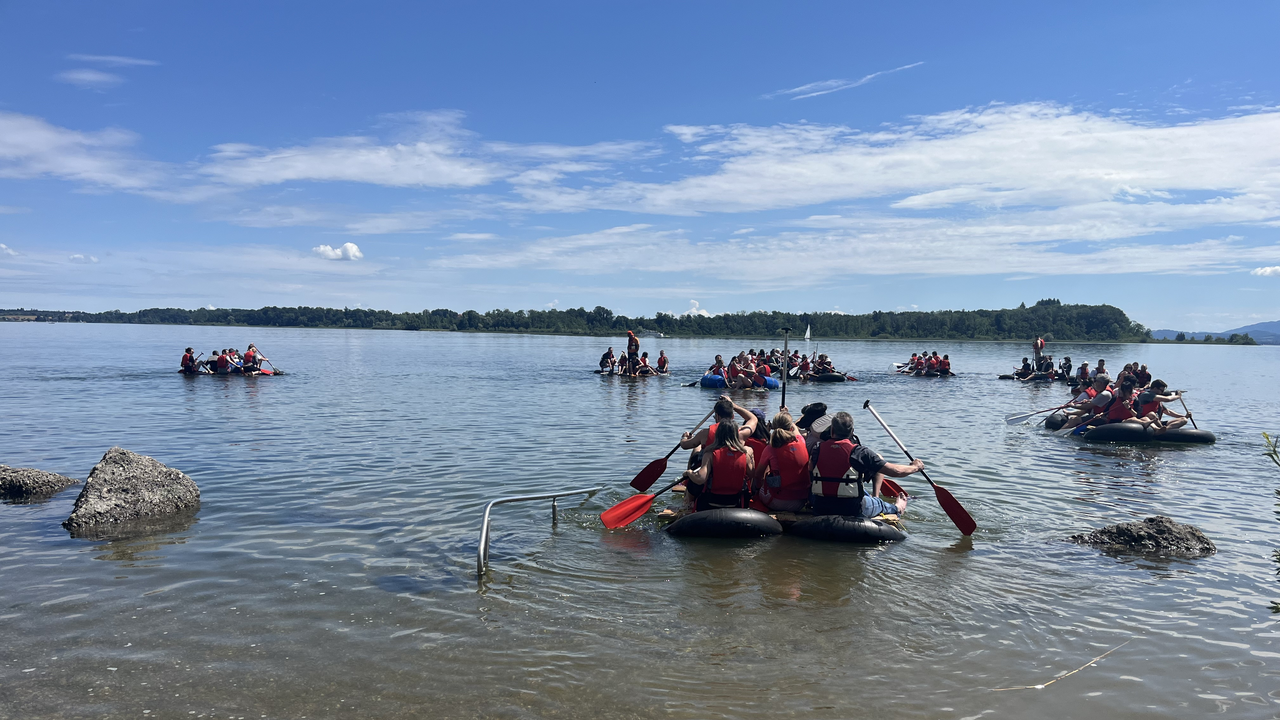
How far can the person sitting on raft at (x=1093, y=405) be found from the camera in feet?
59.4

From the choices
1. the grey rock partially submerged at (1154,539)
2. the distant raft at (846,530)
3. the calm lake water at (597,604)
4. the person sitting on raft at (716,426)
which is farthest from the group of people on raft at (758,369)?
the grey rock partially submerged at (1154,539)

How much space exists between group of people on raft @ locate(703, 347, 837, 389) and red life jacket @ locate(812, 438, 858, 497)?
68.4 ft

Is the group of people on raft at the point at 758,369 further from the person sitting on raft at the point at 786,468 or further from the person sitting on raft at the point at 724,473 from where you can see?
the person sitting on raft at the point at 724,473

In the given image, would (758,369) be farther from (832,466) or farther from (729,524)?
(729,524)

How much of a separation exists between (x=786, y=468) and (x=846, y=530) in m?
1.04

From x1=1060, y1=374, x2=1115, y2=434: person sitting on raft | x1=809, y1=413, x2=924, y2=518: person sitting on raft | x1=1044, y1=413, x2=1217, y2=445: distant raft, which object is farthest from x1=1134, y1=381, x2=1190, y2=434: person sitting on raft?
x1=809, y1=413, x2=924, y2=518: person sitting on raft

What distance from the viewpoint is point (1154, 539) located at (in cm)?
869

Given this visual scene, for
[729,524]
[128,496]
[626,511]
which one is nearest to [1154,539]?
[729,524]

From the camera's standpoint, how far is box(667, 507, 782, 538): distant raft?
349 inches

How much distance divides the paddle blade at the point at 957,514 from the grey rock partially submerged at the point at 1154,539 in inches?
47.7

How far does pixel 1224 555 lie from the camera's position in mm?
8539

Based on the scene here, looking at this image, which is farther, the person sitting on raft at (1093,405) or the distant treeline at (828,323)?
the distant treeline at (828,323)

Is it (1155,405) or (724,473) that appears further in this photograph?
(1155,405)

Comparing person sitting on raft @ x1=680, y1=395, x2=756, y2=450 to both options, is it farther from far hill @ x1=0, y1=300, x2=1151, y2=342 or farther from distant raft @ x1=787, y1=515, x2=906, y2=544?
far hill @ x1=0, y1=300, x2=1151, y2=342
